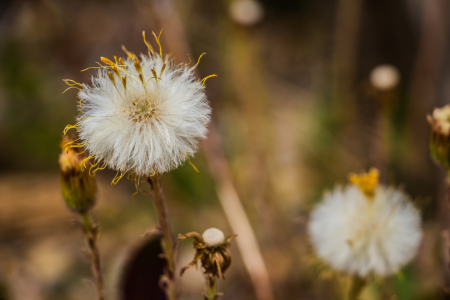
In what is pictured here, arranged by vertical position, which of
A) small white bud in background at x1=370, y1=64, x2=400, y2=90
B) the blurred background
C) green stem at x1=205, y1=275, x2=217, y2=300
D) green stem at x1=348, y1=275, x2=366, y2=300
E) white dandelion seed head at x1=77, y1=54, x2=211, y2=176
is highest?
the blurred background

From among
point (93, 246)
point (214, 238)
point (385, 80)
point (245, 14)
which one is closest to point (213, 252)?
point (214, 238)

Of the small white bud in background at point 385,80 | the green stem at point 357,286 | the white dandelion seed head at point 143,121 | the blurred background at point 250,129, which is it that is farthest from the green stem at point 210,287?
the small white bud in background at point 385,80

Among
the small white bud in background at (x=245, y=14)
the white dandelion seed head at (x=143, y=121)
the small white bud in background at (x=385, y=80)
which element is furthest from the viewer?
the small white bud in background at (x=245, y=14)

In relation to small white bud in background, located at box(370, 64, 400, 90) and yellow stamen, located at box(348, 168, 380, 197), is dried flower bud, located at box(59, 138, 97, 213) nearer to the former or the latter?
yellow stamen, located at box(348, 168, 380, 197)

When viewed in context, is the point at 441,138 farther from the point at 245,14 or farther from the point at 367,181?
the point at 245,14

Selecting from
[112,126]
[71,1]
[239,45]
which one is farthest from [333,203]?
[71,1]

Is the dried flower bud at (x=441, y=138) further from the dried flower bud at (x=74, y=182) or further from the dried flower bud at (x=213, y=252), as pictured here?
the dried flower bud at (x=74, y=182)

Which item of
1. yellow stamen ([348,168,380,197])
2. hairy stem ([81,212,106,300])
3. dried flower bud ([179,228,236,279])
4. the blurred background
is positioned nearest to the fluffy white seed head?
dried flower bud ([179,228,236,279])
